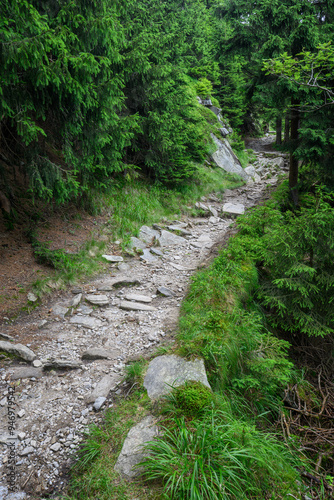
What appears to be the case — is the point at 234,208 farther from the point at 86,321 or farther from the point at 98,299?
the point at 86,321

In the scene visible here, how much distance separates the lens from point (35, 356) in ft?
13.6

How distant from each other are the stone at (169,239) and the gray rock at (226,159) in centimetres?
940

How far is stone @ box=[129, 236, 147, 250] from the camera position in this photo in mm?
8497

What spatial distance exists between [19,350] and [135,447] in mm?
2399

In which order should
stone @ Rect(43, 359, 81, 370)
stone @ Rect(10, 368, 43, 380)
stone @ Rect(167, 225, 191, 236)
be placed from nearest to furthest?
1. stone @ Rect(10, 368, 43, 380)
2. stone @ Rect(43, 359, 81, 370)
3. stone @ Rect(167, 225, 191, 236)

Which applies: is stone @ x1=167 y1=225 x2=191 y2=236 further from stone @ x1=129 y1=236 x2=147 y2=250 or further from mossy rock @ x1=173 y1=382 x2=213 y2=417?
mossy rock @ x1=173 y1=382 x2=213 y2=417

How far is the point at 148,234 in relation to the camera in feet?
31.0

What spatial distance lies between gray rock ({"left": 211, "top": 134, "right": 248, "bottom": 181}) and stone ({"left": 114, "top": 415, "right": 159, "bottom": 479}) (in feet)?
53.8

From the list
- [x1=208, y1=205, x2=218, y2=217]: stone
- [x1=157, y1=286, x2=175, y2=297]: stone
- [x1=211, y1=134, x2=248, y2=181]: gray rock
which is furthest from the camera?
[x1=211, y1=134, x2=248, y2=181]: gray rock

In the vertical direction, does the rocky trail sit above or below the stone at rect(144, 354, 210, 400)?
below

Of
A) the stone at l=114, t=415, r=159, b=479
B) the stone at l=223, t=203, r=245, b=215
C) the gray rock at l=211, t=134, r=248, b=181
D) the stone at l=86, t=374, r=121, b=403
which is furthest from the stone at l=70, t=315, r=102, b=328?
the gray rock at l=211, t=134, r=248, b=181

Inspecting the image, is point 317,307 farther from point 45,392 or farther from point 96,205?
point 96,205

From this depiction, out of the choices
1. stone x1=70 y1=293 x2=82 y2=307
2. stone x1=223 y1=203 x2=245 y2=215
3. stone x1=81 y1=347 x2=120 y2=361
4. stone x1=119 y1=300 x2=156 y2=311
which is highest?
stone x1=81 y1=347 x2=120 y2=361

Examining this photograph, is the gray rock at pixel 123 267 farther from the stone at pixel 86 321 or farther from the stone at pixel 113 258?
the stone at pixel 86 321
